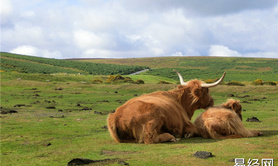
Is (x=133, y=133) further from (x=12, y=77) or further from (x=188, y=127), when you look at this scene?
(x=12, y=77)

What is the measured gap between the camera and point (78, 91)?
3644 cm

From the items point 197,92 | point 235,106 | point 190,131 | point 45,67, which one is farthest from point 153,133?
point 45,67

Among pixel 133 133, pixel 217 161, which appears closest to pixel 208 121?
pixel 133 133

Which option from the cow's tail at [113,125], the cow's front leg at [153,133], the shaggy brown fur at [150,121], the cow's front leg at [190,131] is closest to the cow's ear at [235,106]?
the shaggy brown fur at [150,121]

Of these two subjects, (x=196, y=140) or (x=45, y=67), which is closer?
(x=196, y=140)

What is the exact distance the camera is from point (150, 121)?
9.35 metres

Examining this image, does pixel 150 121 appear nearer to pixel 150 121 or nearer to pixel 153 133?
pixel 150 121

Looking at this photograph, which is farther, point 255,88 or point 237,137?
point 255,88

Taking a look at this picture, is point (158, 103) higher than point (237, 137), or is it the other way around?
point (158, 103)

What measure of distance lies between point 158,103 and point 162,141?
3.79ft

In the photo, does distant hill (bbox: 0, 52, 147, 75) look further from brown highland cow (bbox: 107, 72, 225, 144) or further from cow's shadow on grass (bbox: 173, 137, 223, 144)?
cow's shadow on grass (bbox: 173, 137, 223, 144)

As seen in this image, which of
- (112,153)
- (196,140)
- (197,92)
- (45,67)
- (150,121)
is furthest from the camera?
(45,67)

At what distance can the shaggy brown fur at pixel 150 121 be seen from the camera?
9422 millimetres

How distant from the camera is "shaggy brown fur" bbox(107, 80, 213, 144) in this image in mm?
9422
